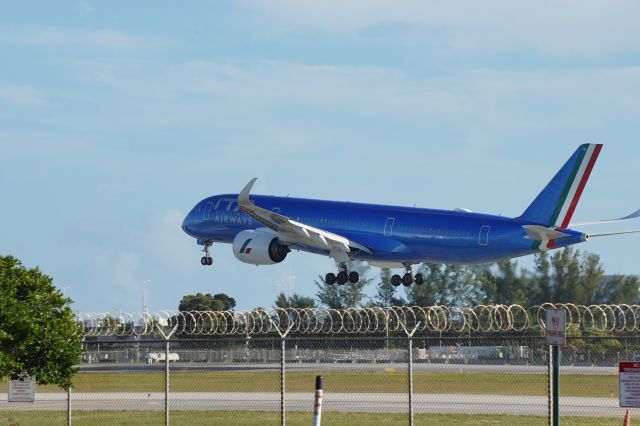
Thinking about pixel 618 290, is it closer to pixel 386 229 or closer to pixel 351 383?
pixel 386 229

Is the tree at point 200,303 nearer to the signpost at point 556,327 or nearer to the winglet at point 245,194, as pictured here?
the winglet at point 245,194

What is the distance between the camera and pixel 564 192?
191 ft

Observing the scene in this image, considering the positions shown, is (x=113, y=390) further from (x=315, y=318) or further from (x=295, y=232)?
(x=315, y=318)

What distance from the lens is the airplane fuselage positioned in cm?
5753

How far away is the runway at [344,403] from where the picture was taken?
126 feet

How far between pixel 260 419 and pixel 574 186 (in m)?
27.6

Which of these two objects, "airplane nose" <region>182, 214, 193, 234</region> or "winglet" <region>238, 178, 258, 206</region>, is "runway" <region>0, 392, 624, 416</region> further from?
"airplane nose" <region>182, 214, 193, 234</region>

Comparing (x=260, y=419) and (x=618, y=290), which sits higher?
(x=618, y=290)

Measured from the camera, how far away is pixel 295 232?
63.9 metres

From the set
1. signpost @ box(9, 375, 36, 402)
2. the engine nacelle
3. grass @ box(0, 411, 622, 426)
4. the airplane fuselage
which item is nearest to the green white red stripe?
the airplane fuselage

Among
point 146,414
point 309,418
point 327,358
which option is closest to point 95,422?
point 146,414

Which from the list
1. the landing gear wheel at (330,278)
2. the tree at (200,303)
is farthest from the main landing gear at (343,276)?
the tree at (200,303)

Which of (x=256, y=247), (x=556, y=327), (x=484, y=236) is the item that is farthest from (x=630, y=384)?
(x=256, y=247)

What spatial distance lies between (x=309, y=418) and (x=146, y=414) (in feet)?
17.8
